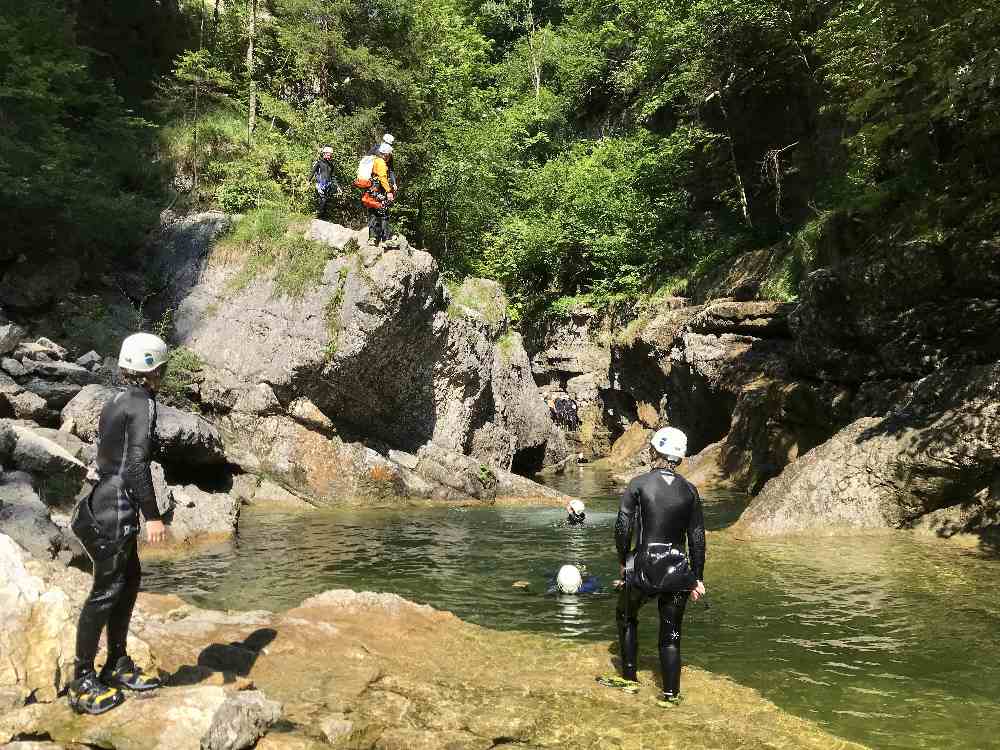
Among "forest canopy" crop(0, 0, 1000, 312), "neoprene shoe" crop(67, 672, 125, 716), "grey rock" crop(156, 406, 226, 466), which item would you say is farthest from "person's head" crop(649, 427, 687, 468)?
"grey rock" crop(156, 406, 226, 466)

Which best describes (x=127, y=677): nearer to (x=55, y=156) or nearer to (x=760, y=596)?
(x=760, y=596)

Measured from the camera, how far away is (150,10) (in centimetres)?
2617

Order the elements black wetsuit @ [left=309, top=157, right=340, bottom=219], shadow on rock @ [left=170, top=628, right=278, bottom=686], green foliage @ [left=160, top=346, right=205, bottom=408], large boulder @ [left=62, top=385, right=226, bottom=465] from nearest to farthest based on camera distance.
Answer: shadow on rock @ [left=170, top=628, right=278, bottom=686] → large boulder @ [left=62, top=385, right=226, bottom=465] → green foliage @ [left=160, top=346, right=205, bottom=408] → black wetsuit @ [left=309, top=157, right=340, bottom=219]

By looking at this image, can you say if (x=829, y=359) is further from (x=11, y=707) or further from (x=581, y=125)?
(x=581, y=125)

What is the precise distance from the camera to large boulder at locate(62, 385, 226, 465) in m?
11.8

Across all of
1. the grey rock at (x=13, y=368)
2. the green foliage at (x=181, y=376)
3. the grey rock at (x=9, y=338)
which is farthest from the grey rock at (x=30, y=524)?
the green foliage at (x=181, y=376)

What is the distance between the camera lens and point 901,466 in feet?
40.2

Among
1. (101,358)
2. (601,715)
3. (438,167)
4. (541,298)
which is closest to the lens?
(601,715)

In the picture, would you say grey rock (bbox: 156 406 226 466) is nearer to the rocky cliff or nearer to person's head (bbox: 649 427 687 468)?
person's head (bbox: 649 427 687 468)

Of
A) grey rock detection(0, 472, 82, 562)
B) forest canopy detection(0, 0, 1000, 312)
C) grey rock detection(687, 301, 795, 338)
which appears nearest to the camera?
grey rock detection(0, 472, 82, 562)

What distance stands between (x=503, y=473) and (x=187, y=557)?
32.7ft

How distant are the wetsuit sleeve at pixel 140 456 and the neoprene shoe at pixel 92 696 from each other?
961mm

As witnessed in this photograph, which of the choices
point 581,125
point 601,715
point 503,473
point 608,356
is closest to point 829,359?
point 503,473

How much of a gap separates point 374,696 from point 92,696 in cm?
174
